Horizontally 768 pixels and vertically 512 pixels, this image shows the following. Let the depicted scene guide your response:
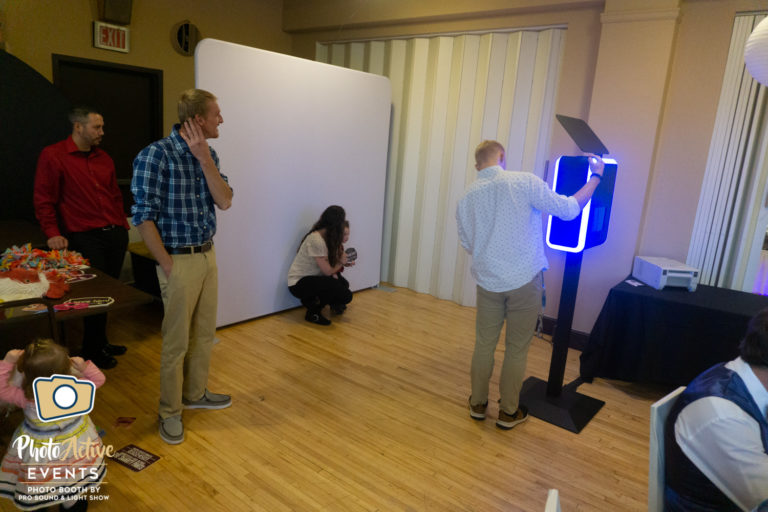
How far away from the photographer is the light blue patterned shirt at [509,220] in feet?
7.89

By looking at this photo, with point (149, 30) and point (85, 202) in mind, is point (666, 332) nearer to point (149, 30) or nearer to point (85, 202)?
point (85, 202)

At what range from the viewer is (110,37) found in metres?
4.14

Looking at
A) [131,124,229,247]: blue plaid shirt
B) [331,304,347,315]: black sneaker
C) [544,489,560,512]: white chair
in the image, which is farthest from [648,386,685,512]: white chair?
[331,304,347,315]: black sneaker

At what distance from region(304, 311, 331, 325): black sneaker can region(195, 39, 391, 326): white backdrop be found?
0.92 feet

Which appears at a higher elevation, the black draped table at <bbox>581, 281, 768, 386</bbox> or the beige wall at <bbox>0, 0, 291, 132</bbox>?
the beige wall at <bbox>0, 0, 291, 132</bbox>

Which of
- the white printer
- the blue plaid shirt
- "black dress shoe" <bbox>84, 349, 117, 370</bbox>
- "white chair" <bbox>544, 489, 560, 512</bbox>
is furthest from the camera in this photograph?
the white printer

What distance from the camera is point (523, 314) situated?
254 cm

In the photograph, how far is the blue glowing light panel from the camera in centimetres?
263

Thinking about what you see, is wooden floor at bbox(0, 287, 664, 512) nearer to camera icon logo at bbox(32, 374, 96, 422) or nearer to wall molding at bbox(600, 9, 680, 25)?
camera icon logo at bbox(32, 374, 96, 422)

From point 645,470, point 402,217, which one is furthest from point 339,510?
point 402,217

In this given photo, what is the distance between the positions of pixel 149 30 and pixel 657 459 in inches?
193

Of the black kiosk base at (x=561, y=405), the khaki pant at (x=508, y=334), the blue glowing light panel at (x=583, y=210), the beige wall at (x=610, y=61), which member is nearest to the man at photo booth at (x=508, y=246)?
the khaki pant at (x=508, y=334)

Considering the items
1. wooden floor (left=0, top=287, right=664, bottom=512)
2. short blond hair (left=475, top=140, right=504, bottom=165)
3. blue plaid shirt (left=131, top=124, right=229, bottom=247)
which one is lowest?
wooden floor (left=0, top=287, right=664, bottom=512)

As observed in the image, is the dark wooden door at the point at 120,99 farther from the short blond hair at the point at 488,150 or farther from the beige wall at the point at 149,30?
the short blond hair at the point at 488,150
